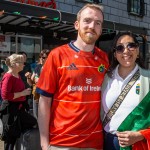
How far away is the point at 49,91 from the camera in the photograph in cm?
240

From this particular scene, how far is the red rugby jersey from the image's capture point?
2.39 m

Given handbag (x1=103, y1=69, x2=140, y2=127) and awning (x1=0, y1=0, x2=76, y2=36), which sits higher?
awning (x1=0, y1=0, x2=76, y2=36)

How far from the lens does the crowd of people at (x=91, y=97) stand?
2364 millimetres

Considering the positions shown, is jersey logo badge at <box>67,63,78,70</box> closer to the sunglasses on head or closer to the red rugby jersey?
the red rugby jersey

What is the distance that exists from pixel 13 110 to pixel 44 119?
243 centimetres

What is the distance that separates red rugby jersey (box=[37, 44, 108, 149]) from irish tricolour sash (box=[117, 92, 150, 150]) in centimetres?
26

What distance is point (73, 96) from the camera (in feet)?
7.86

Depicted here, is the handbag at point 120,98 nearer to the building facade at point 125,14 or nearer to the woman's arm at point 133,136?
the woman's arm at point 133,136

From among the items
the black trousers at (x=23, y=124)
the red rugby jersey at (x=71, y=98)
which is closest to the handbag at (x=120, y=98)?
the red rugby jersey at (x=71, y=98)

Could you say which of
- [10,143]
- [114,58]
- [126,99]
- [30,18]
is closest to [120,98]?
[126,99]

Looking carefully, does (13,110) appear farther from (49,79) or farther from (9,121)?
(49,79)

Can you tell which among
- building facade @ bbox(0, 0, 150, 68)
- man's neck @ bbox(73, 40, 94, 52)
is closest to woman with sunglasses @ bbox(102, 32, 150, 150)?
man's neck @ bbox(73, 40, 94, 52)

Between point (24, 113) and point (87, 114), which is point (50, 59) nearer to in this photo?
point (87, 114)

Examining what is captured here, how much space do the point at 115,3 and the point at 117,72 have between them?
12584mm
